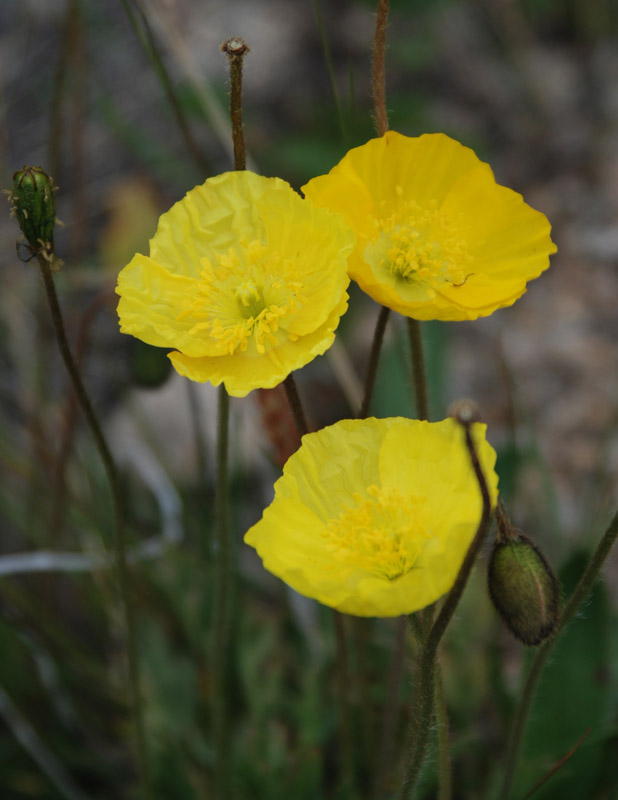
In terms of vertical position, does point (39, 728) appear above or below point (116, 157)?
below

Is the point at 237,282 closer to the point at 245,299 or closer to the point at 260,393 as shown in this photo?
the point at 245,299

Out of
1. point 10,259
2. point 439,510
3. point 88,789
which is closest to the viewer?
point 439,510

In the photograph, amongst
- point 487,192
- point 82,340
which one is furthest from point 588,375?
point 82,340

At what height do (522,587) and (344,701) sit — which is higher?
(522,587)

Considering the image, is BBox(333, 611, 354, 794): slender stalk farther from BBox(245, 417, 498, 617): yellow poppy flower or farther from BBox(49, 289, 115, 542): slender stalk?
BBox(49, 289, 115, 542): slender stalk

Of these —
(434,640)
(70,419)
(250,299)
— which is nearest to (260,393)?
(250,299)

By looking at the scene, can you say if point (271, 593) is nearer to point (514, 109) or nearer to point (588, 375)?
point (588, 375)
